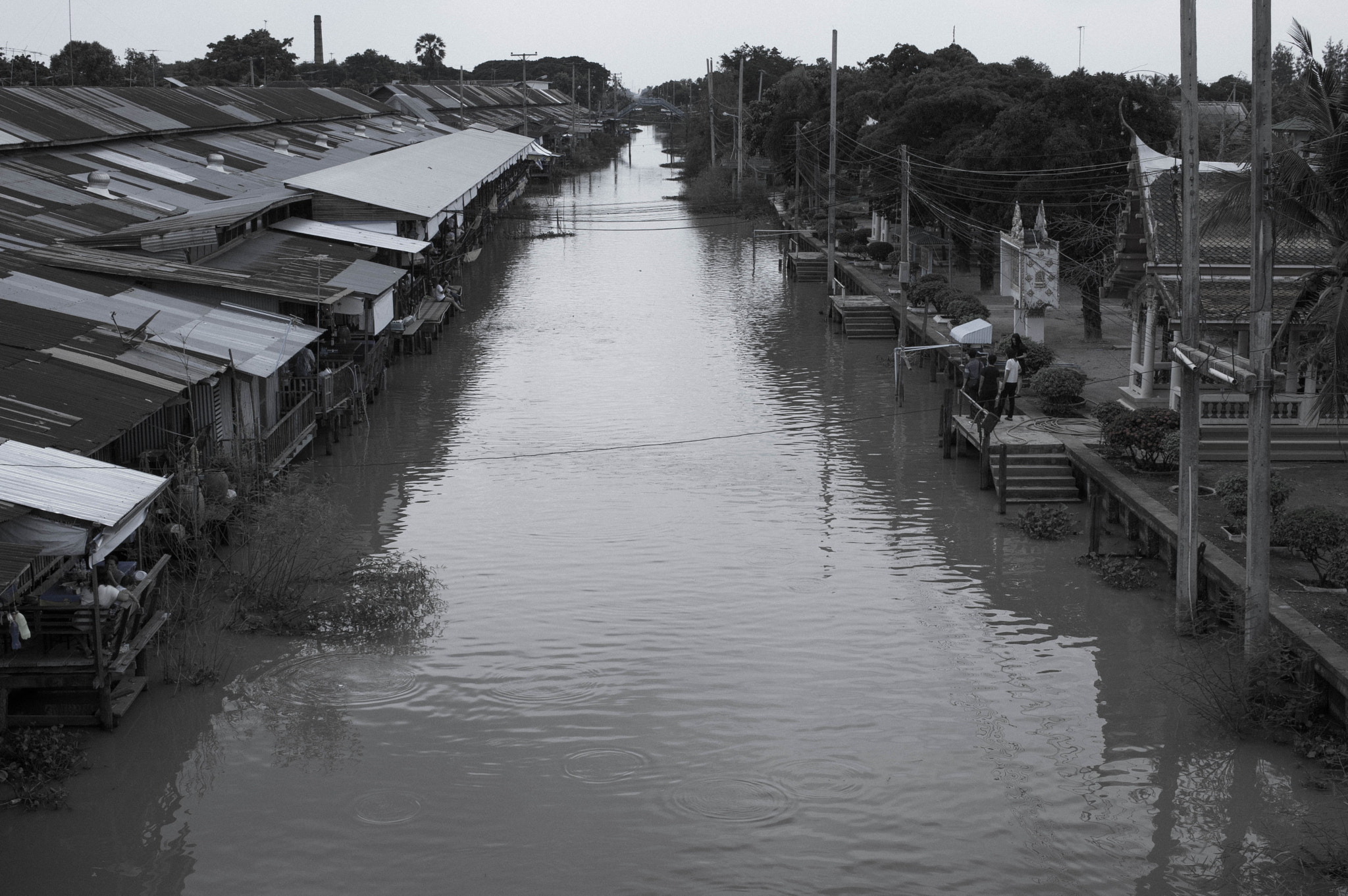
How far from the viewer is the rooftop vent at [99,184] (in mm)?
Answer: 30781

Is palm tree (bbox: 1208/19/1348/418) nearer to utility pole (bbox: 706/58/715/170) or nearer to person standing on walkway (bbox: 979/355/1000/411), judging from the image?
person standing on walkway (bbox: 979/355/1000/411)

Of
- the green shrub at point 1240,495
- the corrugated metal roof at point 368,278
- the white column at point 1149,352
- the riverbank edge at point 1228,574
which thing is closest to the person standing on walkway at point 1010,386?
the riverbank edge at point 1228,574

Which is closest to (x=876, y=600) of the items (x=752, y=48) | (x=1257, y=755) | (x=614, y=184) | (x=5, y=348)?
(x=1257, y=755)

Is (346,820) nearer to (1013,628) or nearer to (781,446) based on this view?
(1013,628)

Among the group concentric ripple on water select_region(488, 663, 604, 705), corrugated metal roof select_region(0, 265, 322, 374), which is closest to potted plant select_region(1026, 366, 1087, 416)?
concentric ripple on water select_region(488, 663, 604, 705)

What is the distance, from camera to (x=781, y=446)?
24922 millimetres

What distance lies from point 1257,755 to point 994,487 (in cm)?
948

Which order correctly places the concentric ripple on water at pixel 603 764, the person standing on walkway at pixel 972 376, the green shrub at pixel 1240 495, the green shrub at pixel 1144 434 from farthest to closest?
the person standing on walkway at pixel 972 376
the green shrub at pixel 1144 434
the green shrub at pixel 1240 495
the concentric ripple on water at pixel 603 764

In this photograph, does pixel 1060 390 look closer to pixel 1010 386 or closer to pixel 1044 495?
pixel 1010 386

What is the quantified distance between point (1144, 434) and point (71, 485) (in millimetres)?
14448

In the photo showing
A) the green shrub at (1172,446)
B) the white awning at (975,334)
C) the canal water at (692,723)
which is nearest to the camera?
the canal water at (692,723)

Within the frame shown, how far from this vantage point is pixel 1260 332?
12.9 meters

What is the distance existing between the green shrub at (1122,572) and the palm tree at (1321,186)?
3.39m

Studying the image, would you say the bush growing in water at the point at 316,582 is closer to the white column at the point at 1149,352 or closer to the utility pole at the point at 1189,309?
the utility pole at the point at 1189,309
